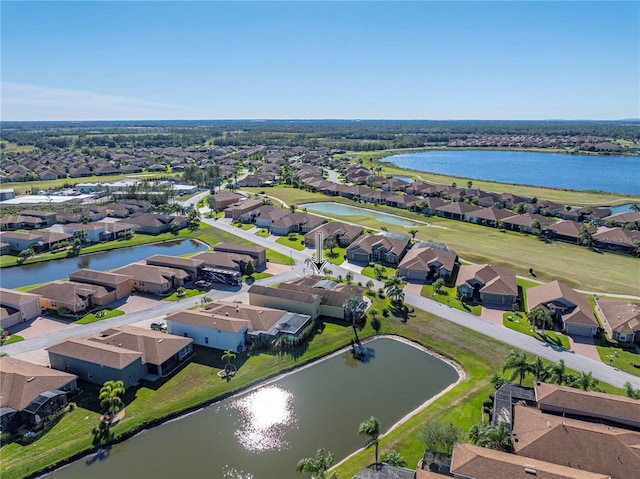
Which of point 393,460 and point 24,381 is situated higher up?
point 24,381

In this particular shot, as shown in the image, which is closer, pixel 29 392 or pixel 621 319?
pixel 29 392

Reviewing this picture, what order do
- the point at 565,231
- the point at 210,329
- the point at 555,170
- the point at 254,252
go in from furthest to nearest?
the point at 555,170 → the point at 565,231 → the point at 254,252 → the point at 210,329

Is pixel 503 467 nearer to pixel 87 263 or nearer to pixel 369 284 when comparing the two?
pixel 369 284

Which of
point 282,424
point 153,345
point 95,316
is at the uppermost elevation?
point 153,345

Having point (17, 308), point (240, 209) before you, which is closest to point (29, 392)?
point (17, 308)

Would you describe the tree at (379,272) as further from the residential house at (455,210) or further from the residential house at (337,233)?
the residential house at (455,210)

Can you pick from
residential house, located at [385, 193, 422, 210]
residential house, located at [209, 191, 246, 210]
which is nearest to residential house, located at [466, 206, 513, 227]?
residential house, located at [385, 193, 422, 210]

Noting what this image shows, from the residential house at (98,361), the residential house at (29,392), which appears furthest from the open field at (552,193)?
the residential house at (29,392)

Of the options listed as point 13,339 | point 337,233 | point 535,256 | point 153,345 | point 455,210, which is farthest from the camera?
point 455,210
